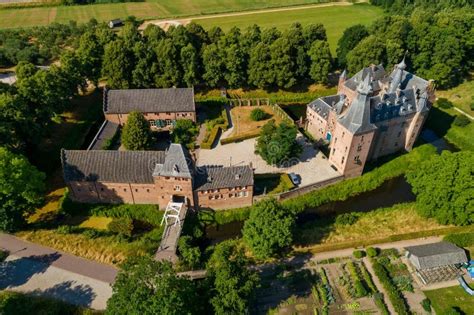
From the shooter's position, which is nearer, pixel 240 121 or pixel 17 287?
pixel 17 287

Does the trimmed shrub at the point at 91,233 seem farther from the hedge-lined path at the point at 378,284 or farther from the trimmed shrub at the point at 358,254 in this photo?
the hedge-lined path at the point at 378,284

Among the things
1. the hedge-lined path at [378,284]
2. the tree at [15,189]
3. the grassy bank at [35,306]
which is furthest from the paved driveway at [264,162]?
the grassy bank at [35,306]

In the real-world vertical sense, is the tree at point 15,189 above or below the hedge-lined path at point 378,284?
above

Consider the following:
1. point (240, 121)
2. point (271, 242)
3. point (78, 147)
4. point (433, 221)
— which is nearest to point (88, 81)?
point (78, 147)

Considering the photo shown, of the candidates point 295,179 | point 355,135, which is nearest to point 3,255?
point 295,179

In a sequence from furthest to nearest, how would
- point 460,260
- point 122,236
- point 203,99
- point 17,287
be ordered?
point 203,99
point 122,236
point 460,260
point 17,287

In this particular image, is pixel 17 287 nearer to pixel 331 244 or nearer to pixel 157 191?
pixel 157 191
